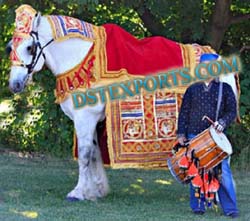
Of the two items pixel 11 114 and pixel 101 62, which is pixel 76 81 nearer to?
pixel 101 62

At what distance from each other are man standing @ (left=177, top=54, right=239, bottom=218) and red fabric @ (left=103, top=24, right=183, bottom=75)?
695mm

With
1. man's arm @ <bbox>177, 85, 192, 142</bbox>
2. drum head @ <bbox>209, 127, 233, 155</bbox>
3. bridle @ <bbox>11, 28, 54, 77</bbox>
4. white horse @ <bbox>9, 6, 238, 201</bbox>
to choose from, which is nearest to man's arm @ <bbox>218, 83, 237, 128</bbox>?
drum head @ <bbox>209, 127, 233, 155</bbox>

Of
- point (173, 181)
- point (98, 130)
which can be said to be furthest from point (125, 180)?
point (98, 130)

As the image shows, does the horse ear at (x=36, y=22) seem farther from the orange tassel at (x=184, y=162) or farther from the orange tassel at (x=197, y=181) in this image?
the orange tassel at (x=197, y=181)

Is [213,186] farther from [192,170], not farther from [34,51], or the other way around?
[34,51]

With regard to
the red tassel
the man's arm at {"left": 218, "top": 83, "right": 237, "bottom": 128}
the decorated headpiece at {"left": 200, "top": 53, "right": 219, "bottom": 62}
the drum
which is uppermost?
the decorated headpiece at {"left": 200, "top": 53, "right": 219, "bottom": 62}

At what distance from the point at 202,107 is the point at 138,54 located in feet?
3.41

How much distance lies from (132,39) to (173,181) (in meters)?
2.40

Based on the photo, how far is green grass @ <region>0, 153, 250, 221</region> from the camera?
6.54 meters

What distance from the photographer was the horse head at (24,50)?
6.87m

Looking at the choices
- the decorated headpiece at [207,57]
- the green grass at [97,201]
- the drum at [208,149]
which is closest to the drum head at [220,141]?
the drum at [208,149]

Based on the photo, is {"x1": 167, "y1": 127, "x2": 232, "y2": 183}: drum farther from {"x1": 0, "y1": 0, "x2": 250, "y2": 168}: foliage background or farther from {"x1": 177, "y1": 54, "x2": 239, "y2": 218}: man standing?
{"x1": 0, "y1": 0, "x2": 250, "y2": 168}: foliage background

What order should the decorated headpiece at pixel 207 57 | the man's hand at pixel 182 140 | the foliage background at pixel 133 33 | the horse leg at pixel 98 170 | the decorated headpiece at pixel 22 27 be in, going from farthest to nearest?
the foliage background at pixel 133 33, the horse leg at pixel 98 170, the decorated headpiece at pixel 22 27, the decorated headpiece at pixel 207 57, the man's hand at pixel 182 140

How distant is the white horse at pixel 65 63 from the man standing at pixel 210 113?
0.96m
